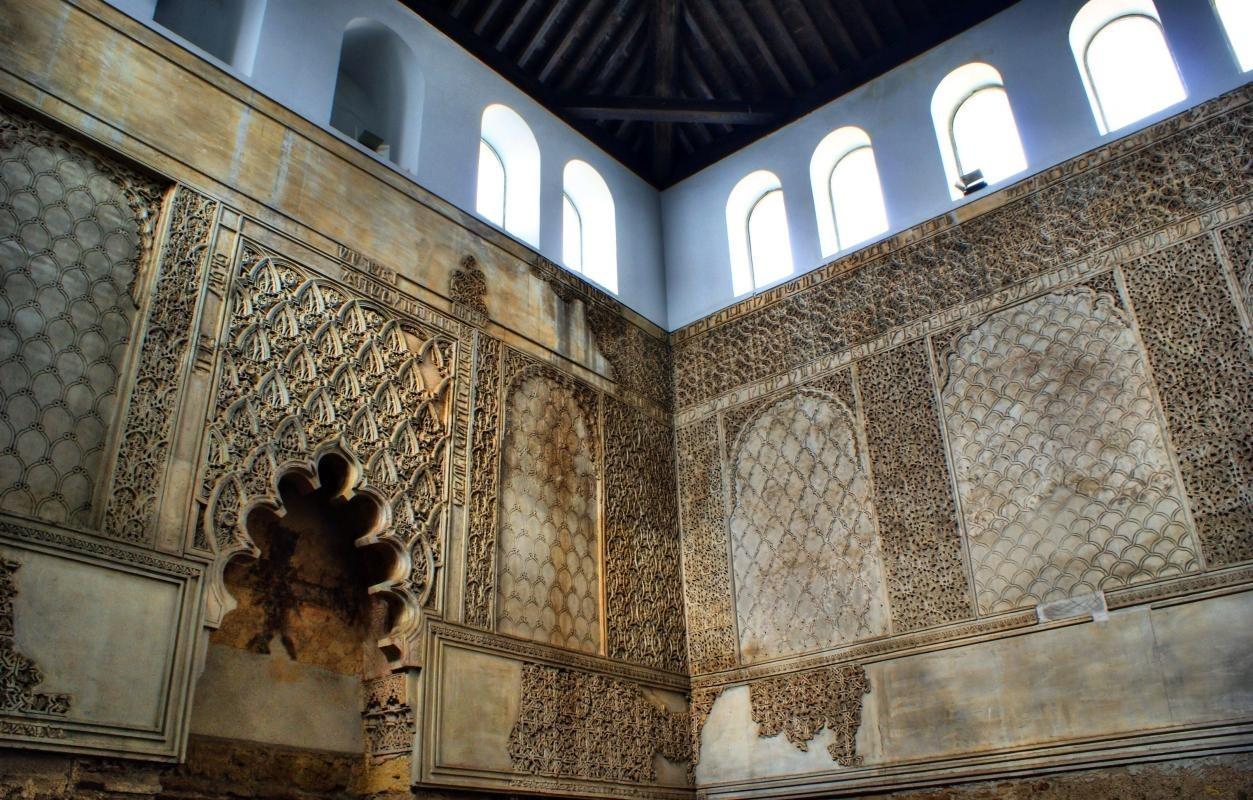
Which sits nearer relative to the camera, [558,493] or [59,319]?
[59,319]

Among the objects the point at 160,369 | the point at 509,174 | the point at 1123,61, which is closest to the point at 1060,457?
the point at 1123,61

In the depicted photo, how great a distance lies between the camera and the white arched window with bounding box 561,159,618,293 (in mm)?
7391

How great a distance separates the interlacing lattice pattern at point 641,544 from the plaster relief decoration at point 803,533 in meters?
0.45

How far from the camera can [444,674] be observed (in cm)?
505

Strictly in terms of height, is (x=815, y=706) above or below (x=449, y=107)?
below

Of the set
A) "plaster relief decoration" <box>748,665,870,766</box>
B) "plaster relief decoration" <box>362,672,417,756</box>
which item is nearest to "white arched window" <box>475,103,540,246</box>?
"plaster relief decoration" <box>362,672,417,756</box>

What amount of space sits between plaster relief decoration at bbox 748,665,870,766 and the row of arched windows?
110 inches

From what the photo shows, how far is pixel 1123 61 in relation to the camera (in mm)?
6074

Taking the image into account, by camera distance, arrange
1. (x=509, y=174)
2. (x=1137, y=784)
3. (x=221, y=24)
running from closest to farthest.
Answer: (x=1137, y=784), (x=221, y=24), (x=509, y=174)

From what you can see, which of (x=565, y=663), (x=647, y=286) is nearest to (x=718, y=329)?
(x=647, y=286)

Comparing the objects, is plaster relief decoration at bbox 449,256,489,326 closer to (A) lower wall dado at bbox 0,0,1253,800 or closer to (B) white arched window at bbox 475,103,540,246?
(A) lower wall dado at bbox 0,0,1253,800

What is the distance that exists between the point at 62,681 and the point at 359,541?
61.9 inches

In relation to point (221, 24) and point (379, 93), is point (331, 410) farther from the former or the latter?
Result: point (379, 93)

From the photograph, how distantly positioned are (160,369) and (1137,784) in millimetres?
4769
